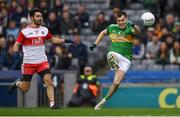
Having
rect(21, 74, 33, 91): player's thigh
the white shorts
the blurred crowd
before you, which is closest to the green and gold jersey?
the white shorts

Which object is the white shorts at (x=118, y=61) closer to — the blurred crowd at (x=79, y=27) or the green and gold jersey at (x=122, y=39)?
the green and gold jersey at (x=122, y=39)

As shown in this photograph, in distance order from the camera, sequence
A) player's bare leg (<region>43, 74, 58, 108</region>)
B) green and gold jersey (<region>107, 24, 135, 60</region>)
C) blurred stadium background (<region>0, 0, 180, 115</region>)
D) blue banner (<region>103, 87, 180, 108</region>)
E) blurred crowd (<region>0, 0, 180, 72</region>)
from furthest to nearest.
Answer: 1. blurred crowd (<region>0, 0, 180, 72</region>)
2. blurred stadium background (<region>0, 0, 180, 115</region>)
3. blue banner (<region>103, 87, 180, 108</region>)
4. green and gold jersey (<region>107, 24, 135, 60</region>)
5. player's bare leg (<region>43, 74, 58, 108</region>)

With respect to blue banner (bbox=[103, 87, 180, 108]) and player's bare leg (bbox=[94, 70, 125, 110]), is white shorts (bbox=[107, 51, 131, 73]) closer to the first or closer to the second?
player's bare leg (bbox=[94, 70, 125, 110])

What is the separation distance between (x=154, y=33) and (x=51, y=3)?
4711 mm

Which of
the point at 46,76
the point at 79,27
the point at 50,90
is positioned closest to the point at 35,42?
the point at 46,76

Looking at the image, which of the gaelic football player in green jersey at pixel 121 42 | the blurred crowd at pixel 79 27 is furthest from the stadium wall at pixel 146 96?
the gaelic football player in green jersey at pixel 121 42

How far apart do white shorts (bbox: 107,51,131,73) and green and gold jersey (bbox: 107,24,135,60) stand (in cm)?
11

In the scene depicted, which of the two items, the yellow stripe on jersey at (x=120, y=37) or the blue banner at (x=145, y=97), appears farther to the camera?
the blue banner at (x=145, y=97)

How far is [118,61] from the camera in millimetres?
20812

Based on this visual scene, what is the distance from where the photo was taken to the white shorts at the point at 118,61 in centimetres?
2075

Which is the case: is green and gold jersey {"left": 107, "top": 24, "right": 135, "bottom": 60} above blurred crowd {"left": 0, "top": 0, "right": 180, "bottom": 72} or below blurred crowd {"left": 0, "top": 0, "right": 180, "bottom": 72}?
above

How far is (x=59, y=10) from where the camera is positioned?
3069cm

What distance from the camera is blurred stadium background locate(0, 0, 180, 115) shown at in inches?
992

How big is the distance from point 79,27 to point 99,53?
170 cm
